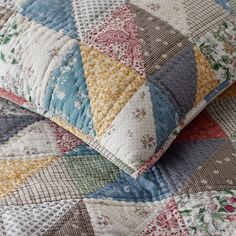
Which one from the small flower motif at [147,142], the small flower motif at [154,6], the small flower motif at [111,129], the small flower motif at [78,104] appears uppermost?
the small flower motif at [154,6]

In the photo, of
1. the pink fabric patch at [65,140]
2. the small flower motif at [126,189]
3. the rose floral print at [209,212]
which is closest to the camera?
the rose floral print at [209,212]

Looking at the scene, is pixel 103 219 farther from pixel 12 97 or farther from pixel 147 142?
pixel 12 97

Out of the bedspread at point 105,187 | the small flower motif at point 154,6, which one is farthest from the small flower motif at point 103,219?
the small flower motif at point 154,6

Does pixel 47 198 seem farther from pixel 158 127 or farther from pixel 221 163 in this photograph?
pixel 221 163

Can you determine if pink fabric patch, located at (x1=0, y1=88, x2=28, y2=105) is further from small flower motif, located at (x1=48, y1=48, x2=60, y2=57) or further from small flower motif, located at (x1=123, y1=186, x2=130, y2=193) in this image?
small flower motif, located at (x1=123, y1=186, x2=130, y2=193)

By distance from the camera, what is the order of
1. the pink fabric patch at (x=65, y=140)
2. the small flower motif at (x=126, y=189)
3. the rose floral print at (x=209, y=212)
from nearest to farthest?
the rose floral print at (x=209, y=212) → the small flower motif at (x=126, y=189) → the pink fabric patch at (x=65, y=140)

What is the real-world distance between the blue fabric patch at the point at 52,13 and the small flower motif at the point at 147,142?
1.00 feet

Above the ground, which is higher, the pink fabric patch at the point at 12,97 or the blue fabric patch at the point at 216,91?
the blue fabric patch at the point at 216,91

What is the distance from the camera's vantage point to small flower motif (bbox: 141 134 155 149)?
1235 mm

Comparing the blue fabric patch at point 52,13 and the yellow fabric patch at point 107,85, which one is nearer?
the yellow fabric patch at point 107,85

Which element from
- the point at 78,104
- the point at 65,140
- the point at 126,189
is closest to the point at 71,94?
the point at 78,104

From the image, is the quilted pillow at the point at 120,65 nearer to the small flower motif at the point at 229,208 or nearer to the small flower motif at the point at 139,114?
the small flower motif at the point at 139,114

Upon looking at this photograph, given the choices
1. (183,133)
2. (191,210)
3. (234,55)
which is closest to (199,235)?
(191,210)

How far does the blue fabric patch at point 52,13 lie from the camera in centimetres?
138
